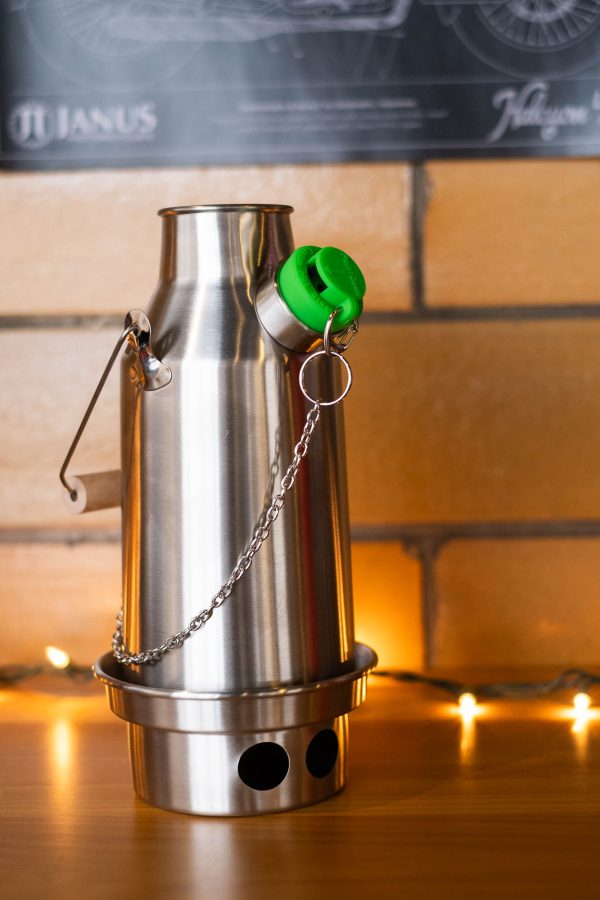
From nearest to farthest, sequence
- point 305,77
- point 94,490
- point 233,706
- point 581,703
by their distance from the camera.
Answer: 1. point 233,706
2. point 94,490
3. point 581,703
4. point 305,77

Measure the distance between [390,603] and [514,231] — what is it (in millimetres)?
387

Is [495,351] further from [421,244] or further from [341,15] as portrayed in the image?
[341,15]

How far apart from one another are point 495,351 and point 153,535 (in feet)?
1.54

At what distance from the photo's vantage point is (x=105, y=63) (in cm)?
103

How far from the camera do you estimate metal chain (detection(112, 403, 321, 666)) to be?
27.1 inches

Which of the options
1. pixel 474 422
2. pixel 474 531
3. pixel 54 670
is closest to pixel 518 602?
pixel 474 531

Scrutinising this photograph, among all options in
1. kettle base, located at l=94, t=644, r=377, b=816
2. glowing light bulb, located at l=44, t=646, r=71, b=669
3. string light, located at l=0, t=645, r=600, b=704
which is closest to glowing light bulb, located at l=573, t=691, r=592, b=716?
string light, located at l=0, t=645, r=600, b=704

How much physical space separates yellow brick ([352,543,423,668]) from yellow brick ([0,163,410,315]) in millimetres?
251

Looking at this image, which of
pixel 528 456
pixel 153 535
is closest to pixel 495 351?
pixel 528 456

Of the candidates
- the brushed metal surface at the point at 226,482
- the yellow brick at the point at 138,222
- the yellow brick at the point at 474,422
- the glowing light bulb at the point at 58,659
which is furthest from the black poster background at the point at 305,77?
the glowing light bulb at the point at 58,659

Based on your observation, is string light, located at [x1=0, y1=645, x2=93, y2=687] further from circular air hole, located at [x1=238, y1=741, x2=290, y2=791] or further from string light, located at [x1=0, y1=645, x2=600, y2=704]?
circular air hole, located at [x1=238, y1=741, x2=290, y2=791]

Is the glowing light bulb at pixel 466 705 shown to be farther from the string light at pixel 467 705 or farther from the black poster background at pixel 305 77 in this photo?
the black poster background at pixel 305 77

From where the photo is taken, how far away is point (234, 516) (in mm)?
690

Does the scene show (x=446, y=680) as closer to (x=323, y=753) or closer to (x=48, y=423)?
(x=323, y=753)
